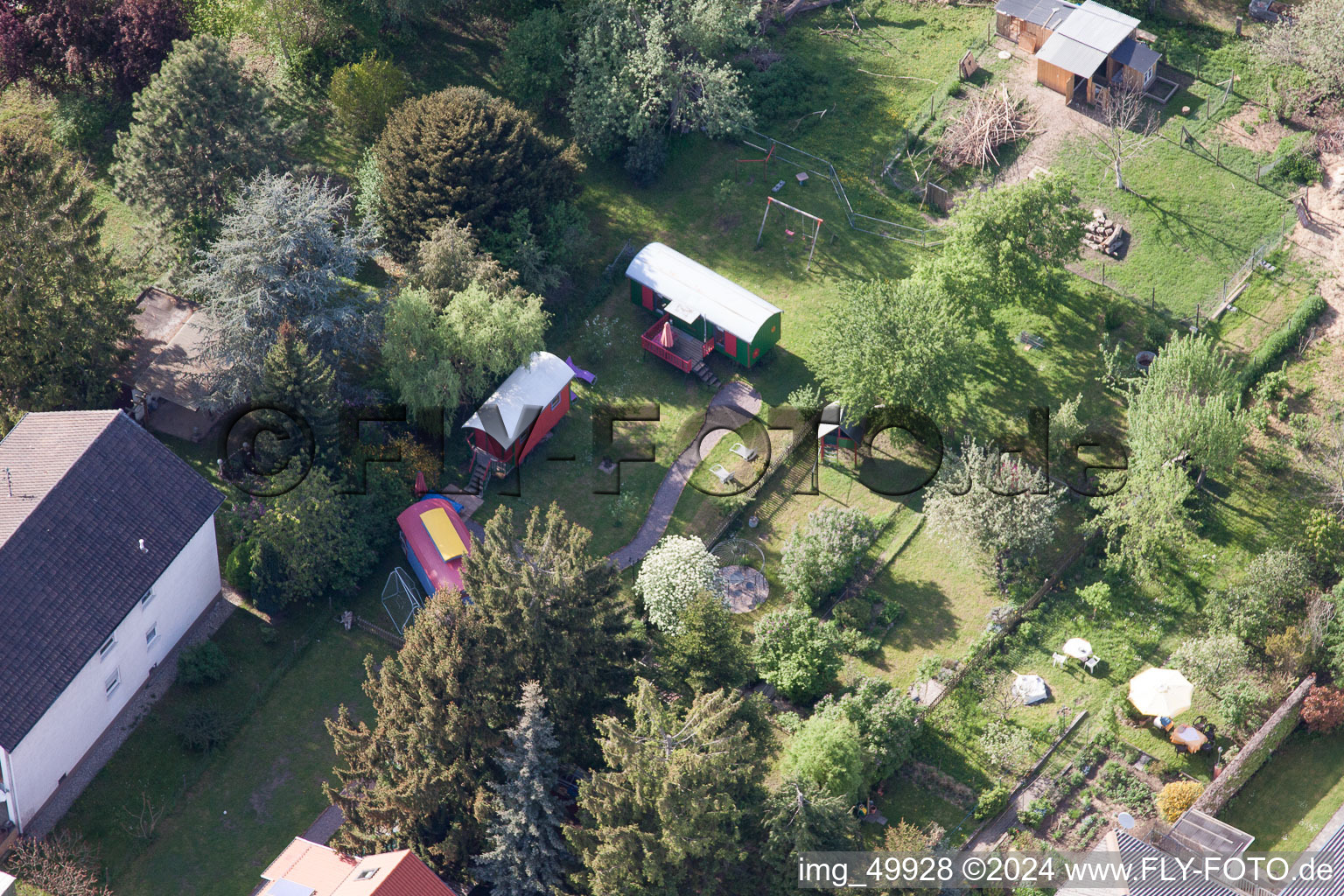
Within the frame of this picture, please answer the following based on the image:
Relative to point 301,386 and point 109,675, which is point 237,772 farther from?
point 301,386

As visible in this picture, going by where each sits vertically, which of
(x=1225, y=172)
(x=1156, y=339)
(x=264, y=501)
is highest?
(x=1225, y=172)

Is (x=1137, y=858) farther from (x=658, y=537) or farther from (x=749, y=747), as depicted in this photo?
(x=658, y=537)

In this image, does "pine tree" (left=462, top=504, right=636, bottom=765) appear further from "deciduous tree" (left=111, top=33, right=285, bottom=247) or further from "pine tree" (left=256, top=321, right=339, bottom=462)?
"deciduous tree" (left=111, top=33, right=285, bottom=247)

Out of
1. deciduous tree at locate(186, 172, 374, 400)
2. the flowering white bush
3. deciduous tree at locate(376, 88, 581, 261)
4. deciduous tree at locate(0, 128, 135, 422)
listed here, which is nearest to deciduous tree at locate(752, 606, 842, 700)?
the flowering white bush

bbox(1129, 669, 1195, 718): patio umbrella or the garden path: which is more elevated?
bbox(1129, 669, 1195, 718): patio umbrella

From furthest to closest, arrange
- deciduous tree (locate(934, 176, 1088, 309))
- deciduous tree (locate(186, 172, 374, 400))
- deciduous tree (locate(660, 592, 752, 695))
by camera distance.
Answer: deciduous tree (locate(934, 176, 1088, 309))
deciduous tree (locate(186, 172, 374, 400))
deciduous tree (locate(660, 592, 752, 695))

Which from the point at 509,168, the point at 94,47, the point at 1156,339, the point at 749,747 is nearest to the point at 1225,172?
the point at 1156,339
